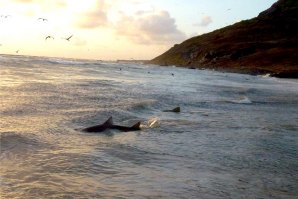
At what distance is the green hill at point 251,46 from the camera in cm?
11712

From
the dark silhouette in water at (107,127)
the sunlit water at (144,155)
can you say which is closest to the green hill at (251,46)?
the sunlit water at (144,155)

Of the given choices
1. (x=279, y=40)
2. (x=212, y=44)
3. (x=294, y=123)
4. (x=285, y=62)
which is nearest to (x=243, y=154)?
(x=294, y=123)

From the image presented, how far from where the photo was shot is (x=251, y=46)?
137 m

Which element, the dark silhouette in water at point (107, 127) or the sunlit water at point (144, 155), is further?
the dark silhouette in water at point (107, 127)

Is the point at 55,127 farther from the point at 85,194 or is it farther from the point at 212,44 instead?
the point at 212,44

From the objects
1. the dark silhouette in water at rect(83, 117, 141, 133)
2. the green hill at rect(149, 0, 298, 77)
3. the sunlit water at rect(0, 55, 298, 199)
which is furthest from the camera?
the green hill at rect(149, 0, 298, 77)

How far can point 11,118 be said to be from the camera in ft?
58.4

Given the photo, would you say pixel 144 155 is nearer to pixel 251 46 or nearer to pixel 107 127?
pixel 107 127

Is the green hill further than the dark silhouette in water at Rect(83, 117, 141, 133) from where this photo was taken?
Yes

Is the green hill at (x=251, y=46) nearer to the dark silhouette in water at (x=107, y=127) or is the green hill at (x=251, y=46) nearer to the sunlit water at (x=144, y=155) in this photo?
the sunlit water at (x=144, y=155)

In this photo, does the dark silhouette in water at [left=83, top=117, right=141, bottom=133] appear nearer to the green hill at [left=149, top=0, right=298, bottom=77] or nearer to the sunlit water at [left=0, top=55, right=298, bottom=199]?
the sunlit water at [left=0, top=55, right=298, bottom=199]

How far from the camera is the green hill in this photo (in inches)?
4611

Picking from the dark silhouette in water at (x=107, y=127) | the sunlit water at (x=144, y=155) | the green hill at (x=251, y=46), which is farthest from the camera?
the green hill at (x=251, y=46)

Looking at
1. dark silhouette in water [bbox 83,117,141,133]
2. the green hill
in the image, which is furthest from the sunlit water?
the green hill
